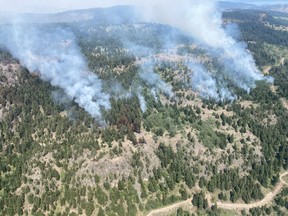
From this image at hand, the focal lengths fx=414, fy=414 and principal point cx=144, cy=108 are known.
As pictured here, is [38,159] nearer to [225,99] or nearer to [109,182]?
[109,182]

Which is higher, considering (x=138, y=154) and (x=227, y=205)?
(x=138, y=154)

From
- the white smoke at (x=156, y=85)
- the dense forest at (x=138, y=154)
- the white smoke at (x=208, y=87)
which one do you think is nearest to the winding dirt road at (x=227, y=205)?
the dense forest at (x=138, y=154)

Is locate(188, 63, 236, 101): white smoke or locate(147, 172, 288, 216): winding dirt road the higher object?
locate(147, 172, 288, 216): winding dirt road

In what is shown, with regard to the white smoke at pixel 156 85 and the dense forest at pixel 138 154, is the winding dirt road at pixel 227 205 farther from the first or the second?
the white smoke at pixel 156 85

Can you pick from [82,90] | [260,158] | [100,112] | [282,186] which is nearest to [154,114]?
[100,112]

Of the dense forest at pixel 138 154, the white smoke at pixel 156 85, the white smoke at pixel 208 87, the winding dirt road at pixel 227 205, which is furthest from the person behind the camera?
the white smoke at pixel 156 85

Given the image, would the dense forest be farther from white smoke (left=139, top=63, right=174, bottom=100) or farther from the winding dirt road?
white smoke (left=139, top=63, right=174, bottom=100)

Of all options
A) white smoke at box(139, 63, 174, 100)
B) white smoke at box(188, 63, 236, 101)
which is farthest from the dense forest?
white smoke at box(188, 63, 236, 101)

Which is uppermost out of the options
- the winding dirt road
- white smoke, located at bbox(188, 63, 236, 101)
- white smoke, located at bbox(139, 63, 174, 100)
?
the winding dirt road

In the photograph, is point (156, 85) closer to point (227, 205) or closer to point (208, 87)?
point (208, 87)

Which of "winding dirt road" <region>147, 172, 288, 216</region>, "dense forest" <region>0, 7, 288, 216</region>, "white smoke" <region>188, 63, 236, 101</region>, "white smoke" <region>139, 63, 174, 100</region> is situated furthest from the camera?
"white smoke" <region>139, 63, 174, 100</region>

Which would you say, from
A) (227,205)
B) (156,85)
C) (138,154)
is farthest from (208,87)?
(227,205)
